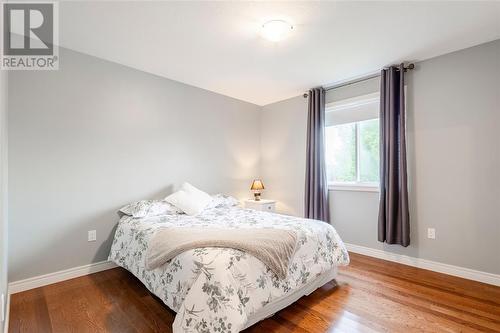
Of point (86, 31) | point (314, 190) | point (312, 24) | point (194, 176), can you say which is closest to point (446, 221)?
point (314, 190)

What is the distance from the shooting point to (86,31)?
2318mm

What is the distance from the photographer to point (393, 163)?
2.96m

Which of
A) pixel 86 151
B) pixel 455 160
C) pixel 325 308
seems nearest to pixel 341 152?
pixel 455 160

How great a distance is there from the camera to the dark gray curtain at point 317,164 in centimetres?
371

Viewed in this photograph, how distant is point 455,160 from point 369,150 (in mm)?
973

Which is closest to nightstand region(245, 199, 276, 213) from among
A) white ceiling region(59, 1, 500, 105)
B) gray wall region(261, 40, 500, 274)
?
gray wall region(261, 40, 500, 274)

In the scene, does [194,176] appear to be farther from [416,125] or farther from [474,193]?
[474,193]

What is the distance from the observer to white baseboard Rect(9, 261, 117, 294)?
2.28m

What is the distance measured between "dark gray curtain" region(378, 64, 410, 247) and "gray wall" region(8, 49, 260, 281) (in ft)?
8.41

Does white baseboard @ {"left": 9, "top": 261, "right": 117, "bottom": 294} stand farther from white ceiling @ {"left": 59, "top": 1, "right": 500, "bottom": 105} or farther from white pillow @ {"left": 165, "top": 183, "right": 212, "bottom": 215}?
white ceiling @ {"left": 59, "top": 1, "right": 500, "bottom": 105}

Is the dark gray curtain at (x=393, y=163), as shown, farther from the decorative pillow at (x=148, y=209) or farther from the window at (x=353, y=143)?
the decorative pillow at (x=148, y=209)

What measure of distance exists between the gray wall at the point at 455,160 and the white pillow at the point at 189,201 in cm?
228

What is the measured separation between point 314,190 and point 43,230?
3362 mm

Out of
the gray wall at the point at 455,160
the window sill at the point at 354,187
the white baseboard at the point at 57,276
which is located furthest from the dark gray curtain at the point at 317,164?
the white baseboard at the point at 57,276
